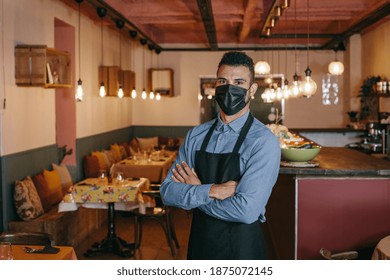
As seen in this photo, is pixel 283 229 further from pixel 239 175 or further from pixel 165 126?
pixel 165 126

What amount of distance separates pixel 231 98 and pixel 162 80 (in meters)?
9.96

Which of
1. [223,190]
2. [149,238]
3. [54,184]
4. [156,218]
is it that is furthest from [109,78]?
[223,190]

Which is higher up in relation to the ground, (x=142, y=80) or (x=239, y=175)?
(x=142, y=80)

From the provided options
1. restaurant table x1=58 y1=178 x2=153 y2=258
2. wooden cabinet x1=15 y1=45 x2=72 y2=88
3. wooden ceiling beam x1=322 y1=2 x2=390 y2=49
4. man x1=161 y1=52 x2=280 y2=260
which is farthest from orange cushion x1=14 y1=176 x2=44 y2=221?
wooden ceiling beam x1=322 y1=2 x2=390 y2=49

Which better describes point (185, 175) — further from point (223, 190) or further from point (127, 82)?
point (127, 82)

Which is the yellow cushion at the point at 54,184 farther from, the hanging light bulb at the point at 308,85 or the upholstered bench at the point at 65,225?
the hanging light bulb at the point at 308,85

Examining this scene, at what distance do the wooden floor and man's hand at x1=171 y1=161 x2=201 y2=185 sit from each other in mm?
3421

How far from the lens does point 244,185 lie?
246 cm

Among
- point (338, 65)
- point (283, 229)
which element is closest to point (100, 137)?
point (338, 65)

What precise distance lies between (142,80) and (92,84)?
12.3 feet

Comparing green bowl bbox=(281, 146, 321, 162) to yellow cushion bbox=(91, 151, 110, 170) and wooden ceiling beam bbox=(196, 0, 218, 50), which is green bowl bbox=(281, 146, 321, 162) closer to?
wooden ceiling beam bbox=(196, 0, 218, 50)

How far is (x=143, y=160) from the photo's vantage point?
8.65m

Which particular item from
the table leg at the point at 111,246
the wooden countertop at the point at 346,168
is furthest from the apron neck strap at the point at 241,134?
the table leg at the point at 111,246

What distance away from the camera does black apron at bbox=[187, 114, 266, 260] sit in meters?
2.54
